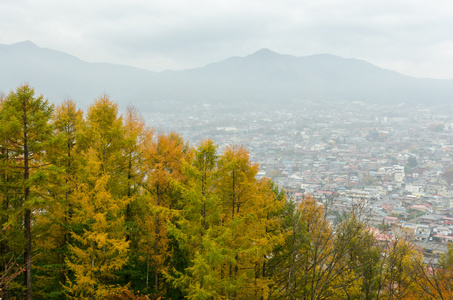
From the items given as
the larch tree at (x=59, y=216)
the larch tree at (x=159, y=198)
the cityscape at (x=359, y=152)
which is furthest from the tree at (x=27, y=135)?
the cityscape at (x=359, y=152)

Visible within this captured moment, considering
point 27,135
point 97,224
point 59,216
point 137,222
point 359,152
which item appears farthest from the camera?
point 359,152

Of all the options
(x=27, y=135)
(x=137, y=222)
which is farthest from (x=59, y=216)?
(x=27, y=135)

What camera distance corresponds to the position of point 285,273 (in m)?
12.8

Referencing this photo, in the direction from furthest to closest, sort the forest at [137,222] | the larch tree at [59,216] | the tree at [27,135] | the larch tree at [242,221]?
the larch tree at [59,216] → the larch tree at [242,221] → the forest at [137,222] → the tree at [27,135]

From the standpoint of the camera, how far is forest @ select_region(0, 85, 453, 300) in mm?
9430

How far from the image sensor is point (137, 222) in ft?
39.5

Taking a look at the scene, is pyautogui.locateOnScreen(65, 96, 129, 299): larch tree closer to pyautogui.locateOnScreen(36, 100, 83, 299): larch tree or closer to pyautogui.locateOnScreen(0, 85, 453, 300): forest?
pyautogui.locateOnScreen(0, 85, 453, 300): forest

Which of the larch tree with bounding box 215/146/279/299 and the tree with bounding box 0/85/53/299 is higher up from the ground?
the tree with bounding box 0/85/53/299

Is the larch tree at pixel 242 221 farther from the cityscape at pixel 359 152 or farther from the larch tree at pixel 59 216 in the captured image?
the larch tree at pixel 59 216

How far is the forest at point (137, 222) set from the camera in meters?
9.43

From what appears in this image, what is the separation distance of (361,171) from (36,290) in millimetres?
73974

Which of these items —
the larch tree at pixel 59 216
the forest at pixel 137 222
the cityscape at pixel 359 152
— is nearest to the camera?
the forest at pixel 137 222

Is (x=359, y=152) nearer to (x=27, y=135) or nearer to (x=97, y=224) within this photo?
(x=97, y=224)

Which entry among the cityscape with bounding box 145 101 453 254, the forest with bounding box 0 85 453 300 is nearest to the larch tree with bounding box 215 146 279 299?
the forest with bounding box 0 85 453 300
